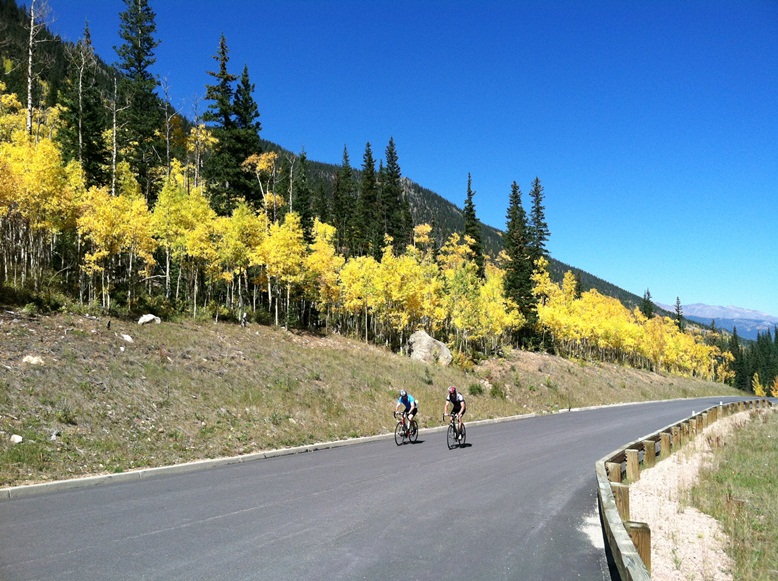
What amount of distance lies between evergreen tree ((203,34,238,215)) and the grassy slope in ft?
47.9

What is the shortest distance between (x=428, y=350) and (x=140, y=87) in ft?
108

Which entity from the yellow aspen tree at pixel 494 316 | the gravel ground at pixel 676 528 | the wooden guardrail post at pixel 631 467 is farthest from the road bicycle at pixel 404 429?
the yellow aspen tree at pixel 494 316

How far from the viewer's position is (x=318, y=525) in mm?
7141

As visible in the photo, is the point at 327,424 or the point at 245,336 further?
the point at 245,336

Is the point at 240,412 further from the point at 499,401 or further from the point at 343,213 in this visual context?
the point at 343,213

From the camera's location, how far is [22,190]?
20062 millimetres

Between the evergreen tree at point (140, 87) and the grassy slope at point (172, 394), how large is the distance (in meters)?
20.0

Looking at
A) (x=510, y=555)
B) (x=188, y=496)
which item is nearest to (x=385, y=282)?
(x=188, y=496)

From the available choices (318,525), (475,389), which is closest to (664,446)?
(318,525)

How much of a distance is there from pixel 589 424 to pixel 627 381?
4390 cm

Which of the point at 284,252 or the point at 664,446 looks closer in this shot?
the point at 664,446

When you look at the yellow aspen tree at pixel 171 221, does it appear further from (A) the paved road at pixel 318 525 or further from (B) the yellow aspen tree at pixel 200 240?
(A) the paved road at pixel 318 525

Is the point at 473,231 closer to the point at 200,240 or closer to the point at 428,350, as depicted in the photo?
the point at 428,350

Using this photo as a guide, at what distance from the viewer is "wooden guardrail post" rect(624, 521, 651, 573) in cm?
457
